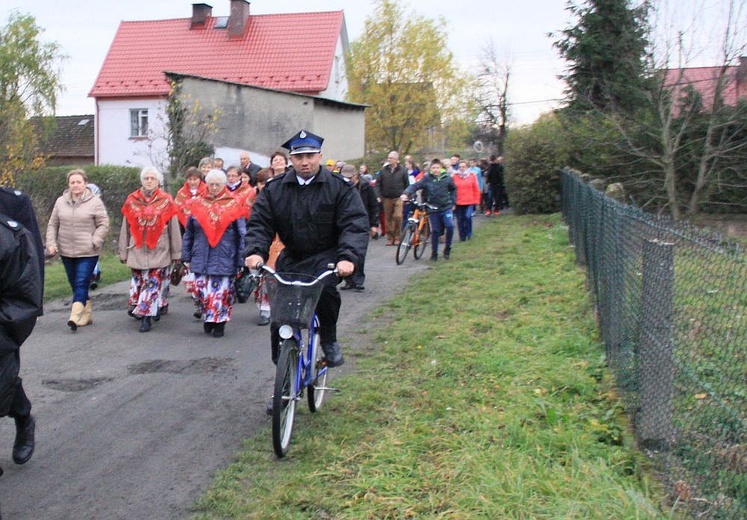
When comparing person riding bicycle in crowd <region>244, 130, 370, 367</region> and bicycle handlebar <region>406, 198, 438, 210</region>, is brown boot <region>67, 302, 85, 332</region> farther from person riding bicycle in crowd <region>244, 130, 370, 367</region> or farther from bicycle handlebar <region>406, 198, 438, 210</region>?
bicycle handlebar <region>406, 198, 438, 210</region>

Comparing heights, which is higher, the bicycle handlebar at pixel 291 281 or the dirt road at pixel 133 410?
the bicycle handlebar at pixel 291 281

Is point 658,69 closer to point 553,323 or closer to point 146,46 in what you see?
point 553,323

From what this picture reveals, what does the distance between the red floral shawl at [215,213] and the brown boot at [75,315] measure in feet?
5.62

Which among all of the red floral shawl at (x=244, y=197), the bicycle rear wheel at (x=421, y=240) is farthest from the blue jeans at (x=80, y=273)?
the bicycle rear wheel at (x=421, y=240)

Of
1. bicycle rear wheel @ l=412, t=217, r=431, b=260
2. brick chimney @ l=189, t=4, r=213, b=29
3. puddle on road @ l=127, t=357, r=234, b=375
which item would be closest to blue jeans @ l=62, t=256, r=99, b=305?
puddle on road @ l=127, t=357, r=234, b=375

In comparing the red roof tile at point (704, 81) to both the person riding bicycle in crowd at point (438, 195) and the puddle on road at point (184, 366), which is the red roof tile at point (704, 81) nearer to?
the person riding bicycle in crowd at point (438, 195)

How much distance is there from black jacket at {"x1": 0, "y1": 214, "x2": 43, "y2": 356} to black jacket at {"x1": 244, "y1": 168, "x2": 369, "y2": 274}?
5.68 ft

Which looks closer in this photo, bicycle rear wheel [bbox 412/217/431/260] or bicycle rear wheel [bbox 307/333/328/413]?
bicycle rear wheel [bbox 307/333/328/413]

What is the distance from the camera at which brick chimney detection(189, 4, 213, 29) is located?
156 feet

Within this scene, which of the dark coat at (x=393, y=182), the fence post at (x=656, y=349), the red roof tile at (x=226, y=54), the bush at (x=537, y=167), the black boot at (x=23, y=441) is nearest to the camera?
the fence post at (x=656, y=349)

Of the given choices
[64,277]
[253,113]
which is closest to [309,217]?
[64,277]

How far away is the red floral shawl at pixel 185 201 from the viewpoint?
977 cm

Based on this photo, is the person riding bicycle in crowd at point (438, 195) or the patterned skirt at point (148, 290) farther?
the person riding bicycle in crowd at point (438, 195)

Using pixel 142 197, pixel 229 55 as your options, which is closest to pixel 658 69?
pixel 142 197
